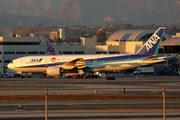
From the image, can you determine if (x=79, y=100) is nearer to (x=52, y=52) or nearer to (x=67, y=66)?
(x=67, y=66)

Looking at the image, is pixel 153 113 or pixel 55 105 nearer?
pixel 153 113

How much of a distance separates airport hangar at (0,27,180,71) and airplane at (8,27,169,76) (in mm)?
27839

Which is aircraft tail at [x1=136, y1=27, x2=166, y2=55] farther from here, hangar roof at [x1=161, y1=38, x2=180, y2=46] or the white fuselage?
hangar roof at [x1=161, y1=38, x2=180, y2=46]

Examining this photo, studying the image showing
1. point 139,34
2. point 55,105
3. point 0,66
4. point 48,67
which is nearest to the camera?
point 55,105

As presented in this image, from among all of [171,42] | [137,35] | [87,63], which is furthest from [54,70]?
[137,35]

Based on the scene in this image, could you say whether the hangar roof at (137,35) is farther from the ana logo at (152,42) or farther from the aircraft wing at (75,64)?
the aircraft wing at (75,64)

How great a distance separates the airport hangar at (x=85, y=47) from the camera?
85250mm

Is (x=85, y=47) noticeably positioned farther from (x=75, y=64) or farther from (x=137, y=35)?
(x=75, y=64)

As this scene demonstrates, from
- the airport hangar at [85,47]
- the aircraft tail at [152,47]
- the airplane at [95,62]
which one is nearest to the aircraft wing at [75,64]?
the airplane at [95,62]

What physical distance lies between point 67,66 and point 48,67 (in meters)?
3.48

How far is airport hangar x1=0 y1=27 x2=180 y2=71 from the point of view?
85.2 m

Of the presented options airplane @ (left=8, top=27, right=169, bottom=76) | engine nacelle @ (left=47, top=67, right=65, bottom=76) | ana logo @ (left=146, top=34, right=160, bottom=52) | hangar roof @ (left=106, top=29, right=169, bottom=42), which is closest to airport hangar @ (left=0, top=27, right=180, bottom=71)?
hangar roof @ (left=106, top=29, right=169, bottom=42)

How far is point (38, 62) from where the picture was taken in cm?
5900

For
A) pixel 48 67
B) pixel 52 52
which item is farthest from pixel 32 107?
pixel 52 52
